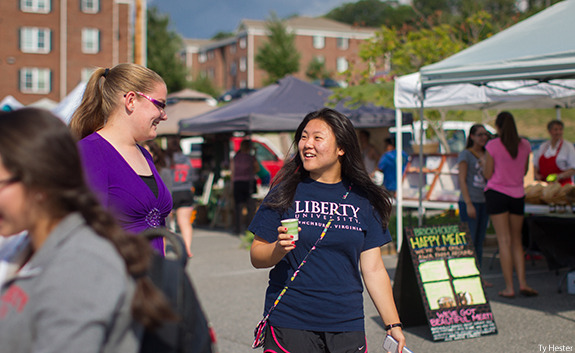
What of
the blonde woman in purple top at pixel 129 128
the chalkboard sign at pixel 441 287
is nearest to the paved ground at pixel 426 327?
the chalkboard sign at pixel 441 287

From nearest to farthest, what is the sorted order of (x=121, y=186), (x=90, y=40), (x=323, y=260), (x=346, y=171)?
(x=121, y=186), (x=323, y=260), (x=346, y=171), (x=90, y=40)

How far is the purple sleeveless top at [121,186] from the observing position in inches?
107

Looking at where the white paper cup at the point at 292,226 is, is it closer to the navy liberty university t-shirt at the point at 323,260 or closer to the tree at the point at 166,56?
the navy liberty university t-shirt at the point at 323,260

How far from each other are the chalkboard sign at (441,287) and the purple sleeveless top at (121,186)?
3.66 metres

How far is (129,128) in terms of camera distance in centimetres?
297

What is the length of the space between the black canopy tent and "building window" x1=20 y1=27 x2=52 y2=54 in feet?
128

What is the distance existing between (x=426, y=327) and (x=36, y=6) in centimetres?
4947

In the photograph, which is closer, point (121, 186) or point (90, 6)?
point (121, 186)

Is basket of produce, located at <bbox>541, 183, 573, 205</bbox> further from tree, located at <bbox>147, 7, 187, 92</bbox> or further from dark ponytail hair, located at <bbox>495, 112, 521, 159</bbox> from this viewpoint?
tree, located at <bbox>147, 7, 187, 92</bbox>

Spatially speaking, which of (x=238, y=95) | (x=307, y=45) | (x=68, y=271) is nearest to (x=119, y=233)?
(x=68, y=271)

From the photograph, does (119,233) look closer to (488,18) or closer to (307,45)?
(488,18)

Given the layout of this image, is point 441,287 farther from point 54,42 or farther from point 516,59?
point 54,42

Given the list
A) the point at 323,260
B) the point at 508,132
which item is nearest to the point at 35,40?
the point at 508,132

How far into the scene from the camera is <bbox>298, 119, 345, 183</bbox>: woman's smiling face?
329cm
